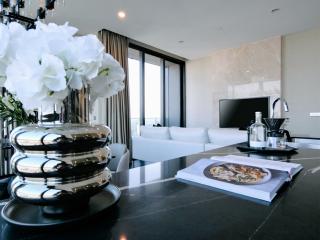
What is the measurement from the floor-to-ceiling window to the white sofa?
1.27m

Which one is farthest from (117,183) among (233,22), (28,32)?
(233,22)

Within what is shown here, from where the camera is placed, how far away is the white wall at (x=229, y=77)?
4773 mm

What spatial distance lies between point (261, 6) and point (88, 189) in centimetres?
377

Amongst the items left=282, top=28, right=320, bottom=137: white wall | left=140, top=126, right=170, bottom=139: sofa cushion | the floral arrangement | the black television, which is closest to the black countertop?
the floral arrangement

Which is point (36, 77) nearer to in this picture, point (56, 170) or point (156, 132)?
point (56, 170)

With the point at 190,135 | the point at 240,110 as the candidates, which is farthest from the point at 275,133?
the point at 240,110

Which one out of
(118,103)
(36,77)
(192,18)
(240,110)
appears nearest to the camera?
(36,77)

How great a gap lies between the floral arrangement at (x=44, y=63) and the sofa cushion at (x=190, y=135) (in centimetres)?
253

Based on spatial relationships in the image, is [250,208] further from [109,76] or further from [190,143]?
[190,143]

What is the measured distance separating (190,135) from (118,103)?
1.89 metres

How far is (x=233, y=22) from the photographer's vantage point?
151 inches

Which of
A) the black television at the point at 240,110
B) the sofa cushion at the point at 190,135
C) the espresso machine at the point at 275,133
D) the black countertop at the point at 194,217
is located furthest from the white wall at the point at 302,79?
the black countertop at the point at 194,217

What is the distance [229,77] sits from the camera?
5.47m

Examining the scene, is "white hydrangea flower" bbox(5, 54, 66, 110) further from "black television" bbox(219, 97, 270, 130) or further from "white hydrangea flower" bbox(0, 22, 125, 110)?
"black television" bbox(219, 97, 270, 130)
